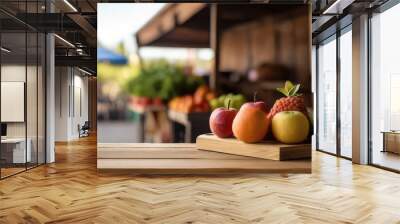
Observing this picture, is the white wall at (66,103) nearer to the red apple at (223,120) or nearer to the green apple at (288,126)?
the red apple at (223,120)

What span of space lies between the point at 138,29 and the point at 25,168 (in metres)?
3.51

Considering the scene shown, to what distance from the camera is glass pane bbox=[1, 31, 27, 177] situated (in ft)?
17.3

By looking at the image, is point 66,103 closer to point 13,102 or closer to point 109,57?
point 13,102

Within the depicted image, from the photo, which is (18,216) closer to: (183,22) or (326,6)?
(183,22)

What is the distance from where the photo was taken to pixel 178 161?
4.02 meters

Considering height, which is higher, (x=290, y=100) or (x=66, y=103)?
(x=66, y=103)

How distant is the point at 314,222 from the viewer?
316 cm

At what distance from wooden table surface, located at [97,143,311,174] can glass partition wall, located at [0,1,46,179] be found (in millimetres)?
2057

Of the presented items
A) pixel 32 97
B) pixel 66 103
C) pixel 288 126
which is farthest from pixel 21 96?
pixel 66 103

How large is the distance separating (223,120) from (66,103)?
10.5 m

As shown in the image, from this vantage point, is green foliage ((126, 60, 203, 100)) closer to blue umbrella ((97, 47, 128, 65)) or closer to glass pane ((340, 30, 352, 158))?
blue umbrella ((97, 47, 128, 65))

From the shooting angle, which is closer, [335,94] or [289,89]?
[289,89]

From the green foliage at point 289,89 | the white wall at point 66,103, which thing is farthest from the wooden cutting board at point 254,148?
the white wall at point 66,103

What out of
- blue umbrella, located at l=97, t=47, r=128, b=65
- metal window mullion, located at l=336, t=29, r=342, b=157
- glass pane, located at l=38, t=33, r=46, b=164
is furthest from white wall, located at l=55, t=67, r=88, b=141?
blue umbrella, located at l=97, t=47, r=128, b=65
